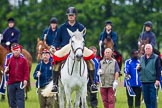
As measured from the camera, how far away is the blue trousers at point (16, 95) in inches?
570

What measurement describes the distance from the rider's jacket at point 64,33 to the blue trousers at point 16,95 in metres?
1.58

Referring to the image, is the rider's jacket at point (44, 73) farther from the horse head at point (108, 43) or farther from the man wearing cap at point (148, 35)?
the man wearing cap at point (148, 35)

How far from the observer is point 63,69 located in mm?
13625

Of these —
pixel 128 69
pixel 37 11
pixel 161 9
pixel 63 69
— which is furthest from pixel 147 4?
pixel 63 69

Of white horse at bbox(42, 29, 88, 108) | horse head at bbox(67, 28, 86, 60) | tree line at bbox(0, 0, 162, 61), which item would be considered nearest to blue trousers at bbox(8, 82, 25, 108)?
white horse at bbox(42, 29, 88, 108)

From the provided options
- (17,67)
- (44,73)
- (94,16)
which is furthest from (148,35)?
(94,16)

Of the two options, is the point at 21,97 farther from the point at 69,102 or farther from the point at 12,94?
the point at 69,102

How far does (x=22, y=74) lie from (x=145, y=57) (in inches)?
130

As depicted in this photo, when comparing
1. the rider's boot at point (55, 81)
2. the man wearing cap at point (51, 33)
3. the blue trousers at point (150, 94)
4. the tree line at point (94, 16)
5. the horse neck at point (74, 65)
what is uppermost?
the tree line at point (94, 16)

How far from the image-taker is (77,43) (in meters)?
12.6

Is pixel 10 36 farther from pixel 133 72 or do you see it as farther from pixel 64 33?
pixel 64 33

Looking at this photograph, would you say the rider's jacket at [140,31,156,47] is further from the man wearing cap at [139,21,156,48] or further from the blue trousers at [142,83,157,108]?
the blue trousers at [142,83,157,108]

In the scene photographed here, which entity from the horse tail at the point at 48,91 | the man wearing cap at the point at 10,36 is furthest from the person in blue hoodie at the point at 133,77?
the man wearing cap at the point at 10,36

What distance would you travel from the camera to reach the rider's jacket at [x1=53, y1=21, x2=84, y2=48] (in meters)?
14.0
